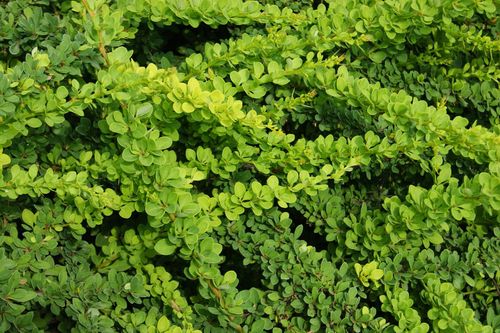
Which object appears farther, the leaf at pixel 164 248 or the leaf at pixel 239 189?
the leaf at pixel 239 189

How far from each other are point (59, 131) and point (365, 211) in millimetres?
902

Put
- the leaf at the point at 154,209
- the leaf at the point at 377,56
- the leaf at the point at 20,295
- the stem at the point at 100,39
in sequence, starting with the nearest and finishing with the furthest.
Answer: the leaf at the point at 20,295
the leaf at the point at 154,209
the stem at the point at 100,39
the leaf at the point at 377,56

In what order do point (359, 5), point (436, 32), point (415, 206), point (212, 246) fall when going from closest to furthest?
point (212, 246)
point (415, 206)
point (359, 5)
point (436, 32)

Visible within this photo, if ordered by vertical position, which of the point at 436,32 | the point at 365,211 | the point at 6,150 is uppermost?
the point at 436,32

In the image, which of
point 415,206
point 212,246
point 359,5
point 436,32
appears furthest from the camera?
point 436,32

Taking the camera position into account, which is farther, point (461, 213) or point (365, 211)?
point (365, 211)

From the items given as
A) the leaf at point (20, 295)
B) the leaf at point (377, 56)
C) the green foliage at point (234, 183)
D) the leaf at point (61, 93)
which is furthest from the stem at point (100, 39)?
the leaf at point (377, 56)

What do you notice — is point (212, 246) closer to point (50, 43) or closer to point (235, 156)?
point (235, 156)

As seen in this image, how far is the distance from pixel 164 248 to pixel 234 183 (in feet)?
1.07

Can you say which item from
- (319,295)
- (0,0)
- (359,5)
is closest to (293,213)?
(319,295)

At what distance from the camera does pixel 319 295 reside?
1807 mm

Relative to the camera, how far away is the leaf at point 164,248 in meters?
1.76

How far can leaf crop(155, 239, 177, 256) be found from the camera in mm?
1761

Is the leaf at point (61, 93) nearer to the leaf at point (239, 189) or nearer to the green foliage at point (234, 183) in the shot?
the green foliage at point (234, 183)
